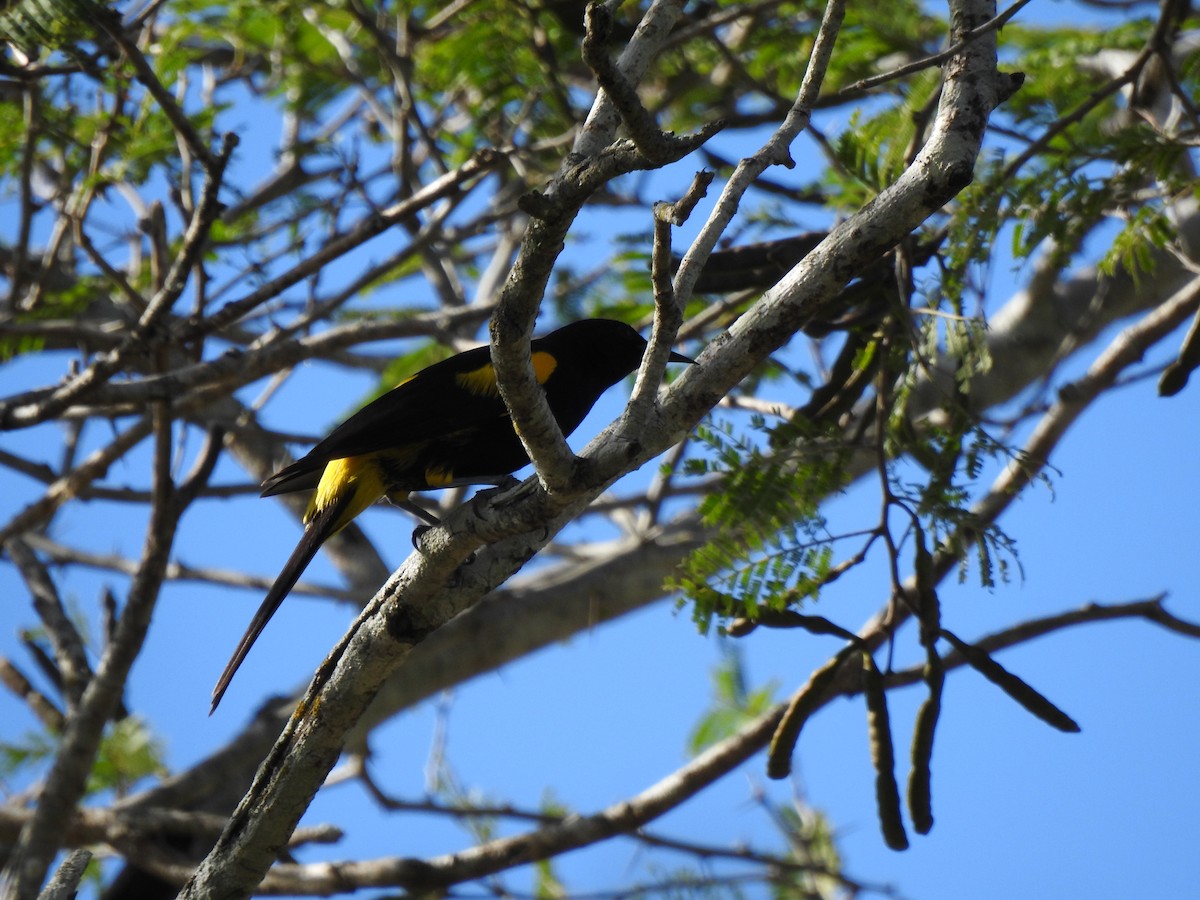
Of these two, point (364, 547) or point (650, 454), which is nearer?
point (650, 454)

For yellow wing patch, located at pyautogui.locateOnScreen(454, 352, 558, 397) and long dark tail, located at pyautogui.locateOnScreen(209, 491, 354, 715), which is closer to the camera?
long dark tail, located at pyautogui.locateOnScreen(209, 491, 354, 715)

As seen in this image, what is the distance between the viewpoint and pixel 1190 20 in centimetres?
577

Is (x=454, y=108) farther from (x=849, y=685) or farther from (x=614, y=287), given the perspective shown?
(x=849, y=685)

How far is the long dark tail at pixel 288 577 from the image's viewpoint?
3.49 m

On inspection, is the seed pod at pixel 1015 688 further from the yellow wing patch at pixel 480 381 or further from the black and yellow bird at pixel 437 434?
A: the yellow wing patch at pixel 480 381

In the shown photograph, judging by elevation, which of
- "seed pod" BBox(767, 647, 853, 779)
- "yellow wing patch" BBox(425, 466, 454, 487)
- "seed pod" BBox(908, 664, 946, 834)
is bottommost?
"seed pod" BBox(908, 664, 946, 834)

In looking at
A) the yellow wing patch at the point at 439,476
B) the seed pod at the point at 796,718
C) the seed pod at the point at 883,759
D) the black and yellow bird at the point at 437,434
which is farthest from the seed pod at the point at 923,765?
the yellow wing patch at the point at 439,476

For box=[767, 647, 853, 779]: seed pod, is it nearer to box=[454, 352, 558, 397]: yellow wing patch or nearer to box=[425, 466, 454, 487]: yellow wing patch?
box=[454, 352, 558, 397]: yellow wing patch

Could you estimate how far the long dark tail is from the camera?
349 centimetres

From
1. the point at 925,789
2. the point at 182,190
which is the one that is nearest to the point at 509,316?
the point at 925,789

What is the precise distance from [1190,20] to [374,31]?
12.0 ft

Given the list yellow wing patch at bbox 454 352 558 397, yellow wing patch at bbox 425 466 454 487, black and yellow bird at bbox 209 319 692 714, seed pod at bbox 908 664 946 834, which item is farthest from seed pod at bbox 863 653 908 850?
yellow wing patch at bbox 425 466 454 487

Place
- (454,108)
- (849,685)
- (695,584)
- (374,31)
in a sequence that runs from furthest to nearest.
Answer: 1. (454,108)
2. (374,31)
3. (849,685)
4. (695,584)

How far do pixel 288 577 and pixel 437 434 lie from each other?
67 centimetres
